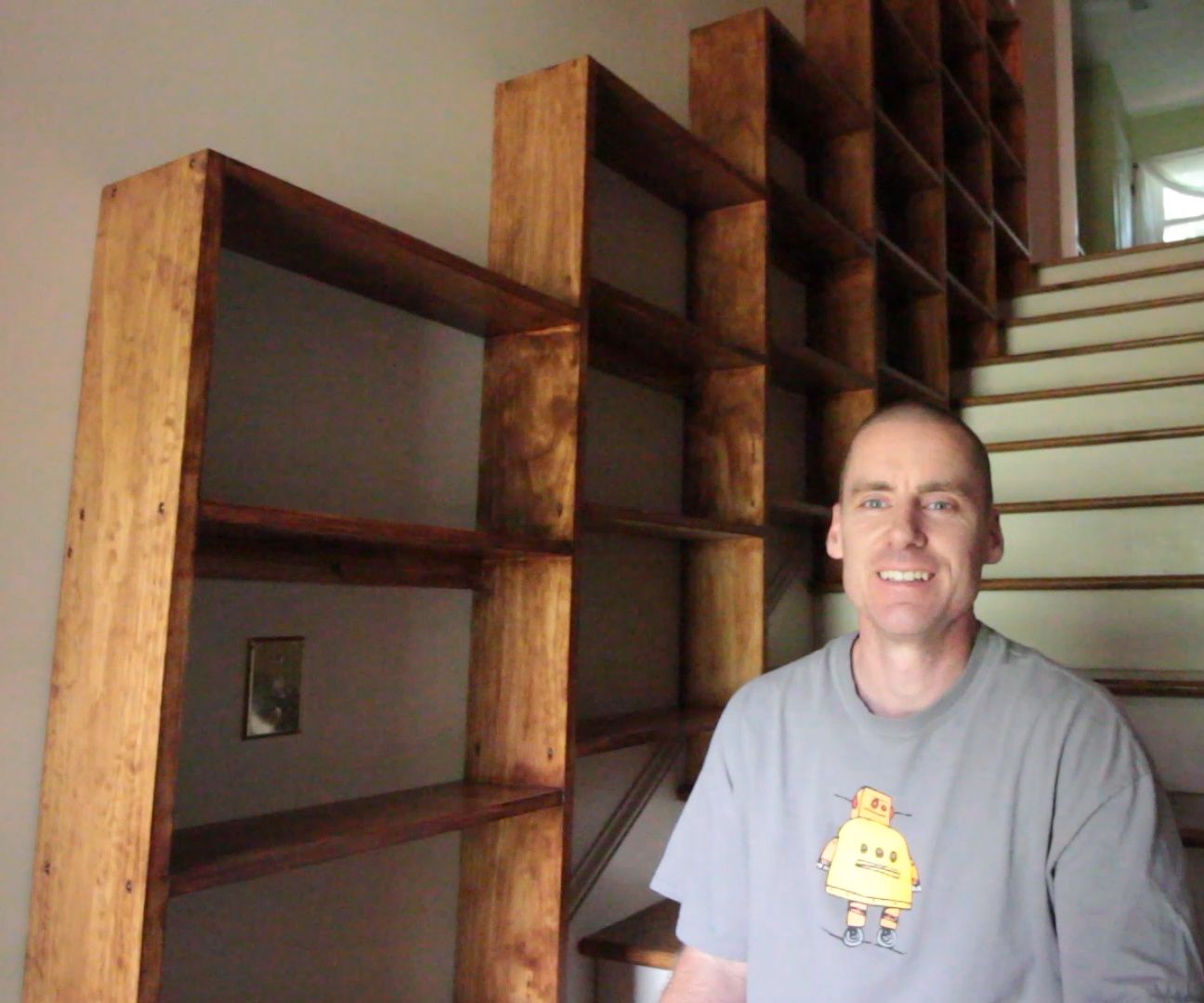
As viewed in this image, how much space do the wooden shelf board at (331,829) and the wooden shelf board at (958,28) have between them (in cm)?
353

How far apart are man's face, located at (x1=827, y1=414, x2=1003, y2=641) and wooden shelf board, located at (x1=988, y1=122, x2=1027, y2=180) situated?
3.37 meters

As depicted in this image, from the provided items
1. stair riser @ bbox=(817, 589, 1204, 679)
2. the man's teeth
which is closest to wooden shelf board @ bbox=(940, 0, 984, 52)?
stair riser @ bbox=(817, 589, 1204, 679)

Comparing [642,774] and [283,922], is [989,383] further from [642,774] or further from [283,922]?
[283,922]

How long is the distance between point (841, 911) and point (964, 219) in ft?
10.7

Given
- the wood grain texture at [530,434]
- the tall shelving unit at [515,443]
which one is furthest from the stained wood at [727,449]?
the wood grain texture at [530,434]

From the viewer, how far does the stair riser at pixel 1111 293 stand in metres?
3.59

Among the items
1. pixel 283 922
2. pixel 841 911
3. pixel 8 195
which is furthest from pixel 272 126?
pixel 841 911

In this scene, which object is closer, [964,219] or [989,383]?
[989,383]

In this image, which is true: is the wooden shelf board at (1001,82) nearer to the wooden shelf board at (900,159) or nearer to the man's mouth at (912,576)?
the wooden shelf board at (900,159)

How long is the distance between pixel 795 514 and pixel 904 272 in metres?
1.10

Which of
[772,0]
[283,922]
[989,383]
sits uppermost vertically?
[772,0]

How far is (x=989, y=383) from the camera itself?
3561 mm

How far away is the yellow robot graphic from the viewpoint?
1.12 metres

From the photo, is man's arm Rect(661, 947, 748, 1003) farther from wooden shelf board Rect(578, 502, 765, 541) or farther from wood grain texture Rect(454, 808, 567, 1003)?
wooden shelf board Rect(578, 502, 765, 541)
